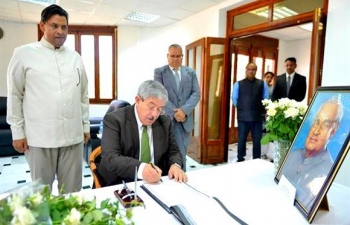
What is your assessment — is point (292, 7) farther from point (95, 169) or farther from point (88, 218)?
point (88, 218)

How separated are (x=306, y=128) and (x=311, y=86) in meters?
1.74

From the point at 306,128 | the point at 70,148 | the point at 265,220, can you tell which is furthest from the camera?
the point at 70,148

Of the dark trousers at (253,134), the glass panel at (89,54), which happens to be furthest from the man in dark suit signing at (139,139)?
the glass panel at (89,54)

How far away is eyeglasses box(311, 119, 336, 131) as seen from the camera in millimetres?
1029

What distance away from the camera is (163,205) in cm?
105

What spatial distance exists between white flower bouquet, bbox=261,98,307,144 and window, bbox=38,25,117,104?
509cm

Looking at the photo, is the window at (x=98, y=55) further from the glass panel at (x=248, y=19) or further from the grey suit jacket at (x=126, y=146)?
the grey suit jacket at (x=126, y=146)

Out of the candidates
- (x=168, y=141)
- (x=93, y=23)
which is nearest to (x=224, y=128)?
(x=168, y=141)

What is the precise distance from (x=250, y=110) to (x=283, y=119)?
8.95 feet

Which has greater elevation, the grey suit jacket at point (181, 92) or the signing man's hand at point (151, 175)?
the grey suit jacket at point (181, 92)

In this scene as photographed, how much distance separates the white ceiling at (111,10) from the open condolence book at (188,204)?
351cm

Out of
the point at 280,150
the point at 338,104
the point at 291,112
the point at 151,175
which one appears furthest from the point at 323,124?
the point at 151,175

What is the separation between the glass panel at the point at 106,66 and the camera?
6.01m

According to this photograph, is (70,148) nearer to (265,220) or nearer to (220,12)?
(265,220)
